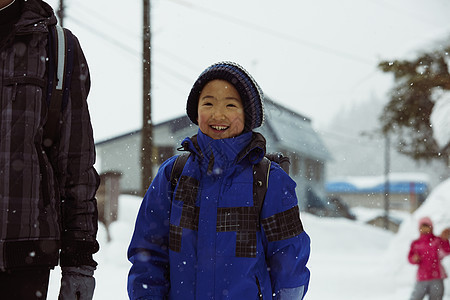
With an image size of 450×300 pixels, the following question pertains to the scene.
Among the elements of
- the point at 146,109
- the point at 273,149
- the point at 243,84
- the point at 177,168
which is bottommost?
the point at 177,168

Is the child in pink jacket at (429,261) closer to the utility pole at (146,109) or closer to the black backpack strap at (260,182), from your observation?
the utility pole at (146,109)

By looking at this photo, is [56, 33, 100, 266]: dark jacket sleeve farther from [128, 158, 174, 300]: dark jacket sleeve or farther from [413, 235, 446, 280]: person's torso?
[413, 235, 446, 280]: person's torso

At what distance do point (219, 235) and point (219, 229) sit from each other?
0.07 ft

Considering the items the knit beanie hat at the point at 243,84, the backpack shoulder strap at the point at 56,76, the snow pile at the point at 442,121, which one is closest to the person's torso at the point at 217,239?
the knit beanie hat at the point at 243,84

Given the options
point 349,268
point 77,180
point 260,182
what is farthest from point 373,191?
point 77,180

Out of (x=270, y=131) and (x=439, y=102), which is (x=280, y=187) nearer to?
(x=439, y=102)

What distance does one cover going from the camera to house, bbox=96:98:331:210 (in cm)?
2278

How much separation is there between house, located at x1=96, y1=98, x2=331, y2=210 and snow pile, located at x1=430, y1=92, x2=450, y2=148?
7.31m

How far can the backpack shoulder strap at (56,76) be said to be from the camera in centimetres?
179

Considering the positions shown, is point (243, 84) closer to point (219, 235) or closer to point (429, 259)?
point (219, 235)

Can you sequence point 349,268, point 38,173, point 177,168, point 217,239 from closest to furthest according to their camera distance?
point 38,173
point 217,239
point 177,168
point 349,268

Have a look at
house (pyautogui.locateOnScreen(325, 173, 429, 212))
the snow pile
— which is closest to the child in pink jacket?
the snow pile

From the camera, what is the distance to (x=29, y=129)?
168cm

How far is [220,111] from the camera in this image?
216 centimetres
